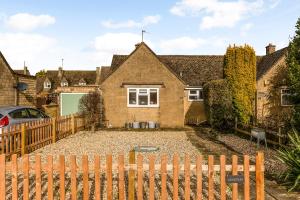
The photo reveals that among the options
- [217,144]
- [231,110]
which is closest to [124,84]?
[231,110]

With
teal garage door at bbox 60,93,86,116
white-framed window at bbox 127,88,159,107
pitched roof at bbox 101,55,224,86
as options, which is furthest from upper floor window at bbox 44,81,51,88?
white-framed window at bbox 127,88,159,107

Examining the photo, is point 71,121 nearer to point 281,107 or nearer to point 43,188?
point 43,188

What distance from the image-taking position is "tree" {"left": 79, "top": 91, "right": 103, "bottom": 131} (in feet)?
75.6

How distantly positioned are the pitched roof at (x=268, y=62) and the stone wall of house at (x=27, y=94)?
17218mm

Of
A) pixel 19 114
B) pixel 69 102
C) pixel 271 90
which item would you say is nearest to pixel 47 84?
pixel 69 102

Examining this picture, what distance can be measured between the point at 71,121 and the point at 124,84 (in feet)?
18.4

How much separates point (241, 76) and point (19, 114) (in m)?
12.8

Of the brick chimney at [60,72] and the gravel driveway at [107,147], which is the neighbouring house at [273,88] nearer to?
the gravel driveway at [107,147]

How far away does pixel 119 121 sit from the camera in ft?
77.0

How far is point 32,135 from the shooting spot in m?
13.0

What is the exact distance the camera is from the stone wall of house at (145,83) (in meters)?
23.3

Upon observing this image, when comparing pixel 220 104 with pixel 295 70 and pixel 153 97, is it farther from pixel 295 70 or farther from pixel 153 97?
pixel 295 70

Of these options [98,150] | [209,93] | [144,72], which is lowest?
[98,150]

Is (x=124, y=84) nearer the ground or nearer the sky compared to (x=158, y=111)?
nearer the sky
